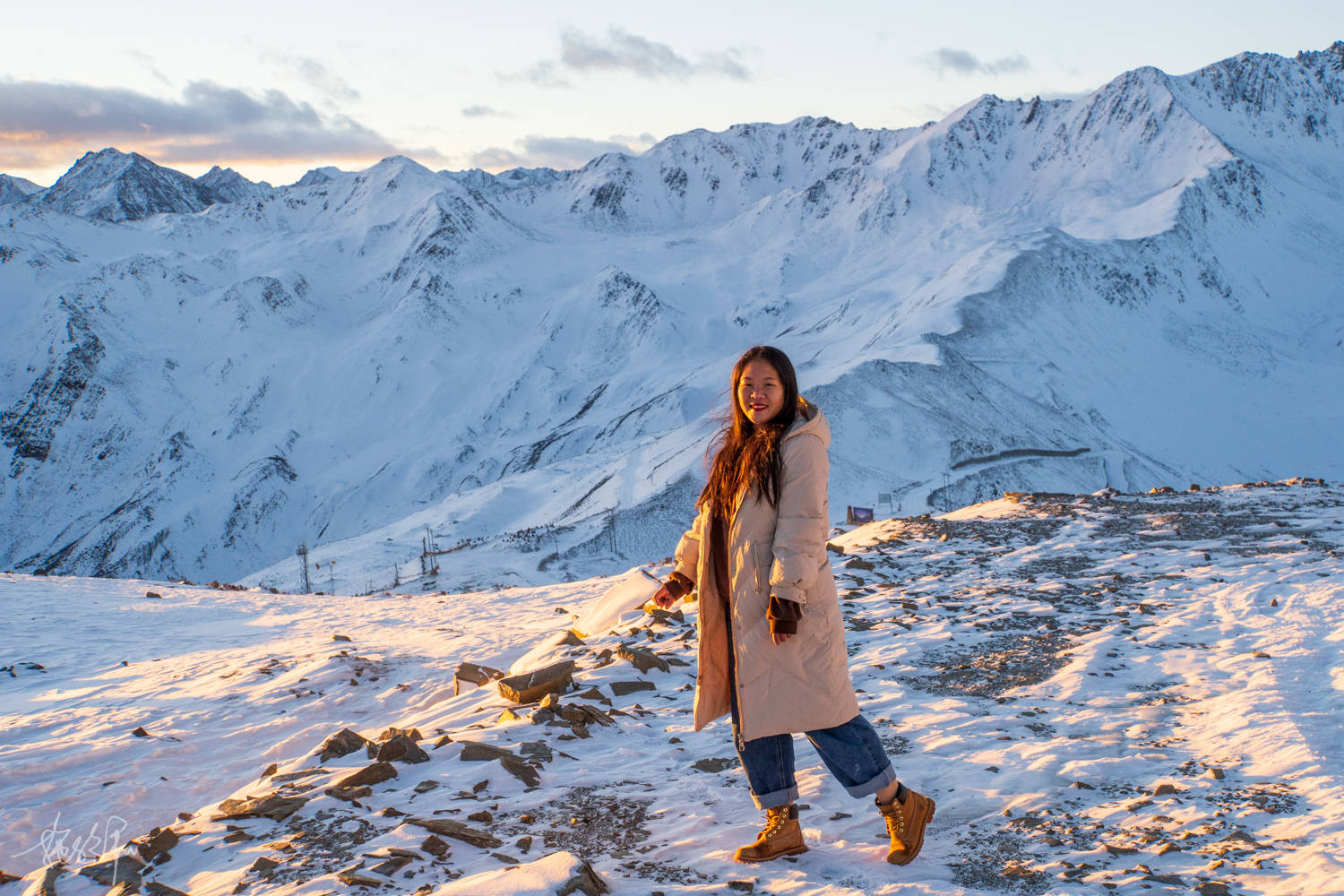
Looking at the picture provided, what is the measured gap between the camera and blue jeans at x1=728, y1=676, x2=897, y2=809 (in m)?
3.96

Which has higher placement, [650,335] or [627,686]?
Result: [650,335]

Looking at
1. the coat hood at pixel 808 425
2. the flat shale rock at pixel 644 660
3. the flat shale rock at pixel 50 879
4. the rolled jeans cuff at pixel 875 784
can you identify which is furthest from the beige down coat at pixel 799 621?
the flat shale rock at pixel 644 660

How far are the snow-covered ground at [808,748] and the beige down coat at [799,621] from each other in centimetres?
71

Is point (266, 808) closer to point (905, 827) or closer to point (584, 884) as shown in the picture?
point (584, 884)

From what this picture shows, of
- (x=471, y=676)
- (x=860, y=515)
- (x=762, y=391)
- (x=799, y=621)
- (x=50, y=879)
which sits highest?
(x=762, y=391)

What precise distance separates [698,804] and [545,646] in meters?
4.38

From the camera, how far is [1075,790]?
475cm

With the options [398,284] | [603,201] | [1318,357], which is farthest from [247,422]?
[1318,357]

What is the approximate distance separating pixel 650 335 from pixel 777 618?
99.5m

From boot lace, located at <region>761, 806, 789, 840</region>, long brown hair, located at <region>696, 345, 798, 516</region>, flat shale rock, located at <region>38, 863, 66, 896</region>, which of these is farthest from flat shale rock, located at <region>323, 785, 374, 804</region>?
long brown hair, located at <region>696, 345, 798, 516</region>

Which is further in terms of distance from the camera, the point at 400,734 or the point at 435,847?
the point at 400,734

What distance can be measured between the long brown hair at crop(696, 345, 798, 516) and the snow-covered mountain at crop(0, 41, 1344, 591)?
34.4m

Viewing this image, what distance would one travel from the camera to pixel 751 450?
13.0ft

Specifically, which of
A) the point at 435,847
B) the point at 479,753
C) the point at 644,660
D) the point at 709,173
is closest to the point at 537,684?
the point at 644,660
